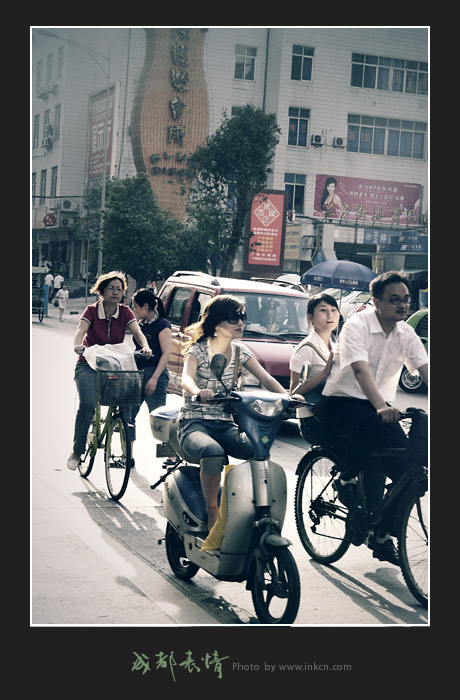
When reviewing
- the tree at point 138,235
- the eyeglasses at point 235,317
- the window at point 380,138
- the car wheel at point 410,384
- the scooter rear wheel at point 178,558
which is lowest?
the car wheel at point 410,384

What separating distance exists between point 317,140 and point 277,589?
14.0m

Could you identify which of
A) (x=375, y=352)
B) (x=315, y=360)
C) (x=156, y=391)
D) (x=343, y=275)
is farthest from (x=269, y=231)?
(x=375, y=352)

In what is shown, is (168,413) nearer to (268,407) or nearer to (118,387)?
(268,407)

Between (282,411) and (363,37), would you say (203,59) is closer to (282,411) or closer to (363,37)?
(363,37)

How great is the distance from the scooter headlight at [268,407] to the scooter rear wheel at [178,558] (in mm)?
1051

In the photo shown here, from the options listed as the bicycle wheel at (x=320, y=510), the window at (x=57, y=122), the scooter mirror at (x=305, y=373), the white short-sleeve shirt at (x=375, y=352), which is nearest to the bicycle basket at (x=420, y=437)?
the white short-sleeve shirt at (x=375, y=352)

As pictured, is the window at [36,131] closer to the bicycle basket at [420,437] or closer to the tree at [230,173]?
the bicycle basket at [420,437]

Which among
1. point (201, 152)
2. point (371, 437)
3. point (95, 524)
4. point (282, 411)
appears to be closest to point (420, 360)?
point (371, 437)

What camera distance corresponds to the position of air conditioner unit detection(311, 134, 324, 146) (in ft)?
53.2

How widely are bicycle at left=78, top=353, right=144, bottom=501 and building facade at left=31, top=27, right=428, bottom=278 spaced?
1.00m

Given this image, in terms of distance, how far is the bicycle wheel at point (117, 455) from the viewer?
242 inches

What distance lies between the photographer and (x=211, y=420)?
14.2 feet

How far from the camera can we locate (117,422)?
6414 millimetres

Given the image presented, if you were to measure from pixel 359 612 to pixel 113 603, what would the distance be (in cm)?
116
